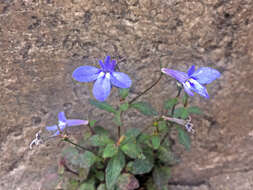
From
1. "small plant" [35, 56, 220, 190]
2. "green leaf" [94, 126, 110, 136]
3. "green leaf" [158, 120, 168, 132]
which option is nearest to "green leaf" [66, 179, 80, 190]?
"small plant" [35, 56, 220, 190]

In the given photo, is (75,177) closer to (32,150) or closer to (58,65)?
(32,150)

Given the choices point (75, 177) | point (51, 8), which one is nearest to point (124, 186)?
point (75, 177)

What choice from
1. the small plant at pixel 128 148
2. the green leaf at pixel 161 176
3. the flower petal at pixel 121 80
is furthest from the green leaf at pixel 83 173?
the flower petal at pixel 121 80

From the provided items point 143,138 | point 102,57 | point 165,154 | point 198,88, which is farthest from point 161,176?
point 102,57

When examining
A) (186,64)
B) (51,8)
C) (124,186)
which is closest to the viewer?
(51,8)

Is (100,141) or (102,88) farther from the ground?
(102,88)

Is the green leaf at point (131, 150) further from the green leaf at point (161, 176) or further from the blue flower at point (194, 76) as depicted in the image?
the blue flower at point (194, 76)

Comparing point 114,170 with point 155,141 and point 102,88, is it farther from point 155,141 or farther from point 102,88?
point 102,88
